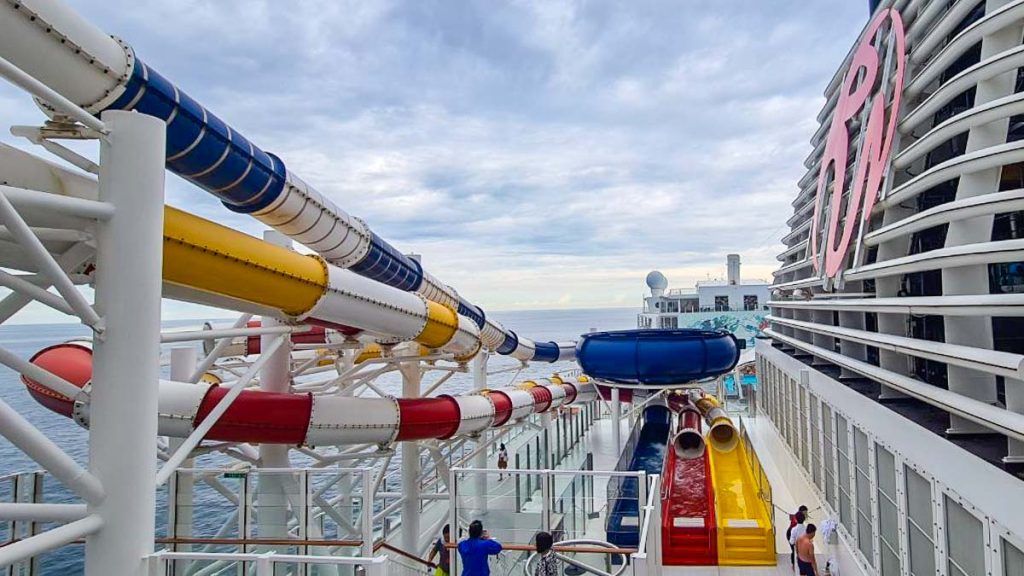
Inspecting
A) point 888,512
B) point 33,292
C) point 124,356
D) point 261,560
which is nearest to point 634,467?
point 888,512

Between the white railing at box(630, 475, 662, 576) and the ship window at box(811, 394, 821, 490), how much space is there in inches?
199

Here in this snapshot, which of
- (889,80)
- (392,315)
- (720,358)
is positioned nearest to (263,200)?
(392,315)

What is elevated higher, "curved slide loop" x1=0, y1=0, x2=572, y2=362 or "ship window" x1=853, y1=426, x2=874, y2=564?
"curved slide loop" x1=0, y1=0, x2=572, y2=362

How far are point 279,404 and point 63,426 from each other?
35846 millimetres

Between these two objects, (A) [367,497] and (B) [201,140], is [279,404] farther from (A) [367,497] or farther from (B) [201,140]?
(B) [201,140]

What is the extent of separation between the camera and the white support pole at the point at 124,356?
3338mm

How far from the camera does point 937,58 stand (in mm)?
6582

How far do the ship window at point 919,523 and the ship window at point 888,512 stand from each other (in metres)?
0.39

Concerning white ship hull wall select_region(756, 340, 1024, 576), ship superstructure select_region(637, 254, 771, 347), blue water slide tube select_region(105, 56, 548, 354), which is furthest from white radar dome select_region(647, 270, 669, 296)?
blue water slide tube select_region(105, 56, 548, 354)

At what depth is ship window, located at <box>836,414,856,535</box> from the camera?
928 cm

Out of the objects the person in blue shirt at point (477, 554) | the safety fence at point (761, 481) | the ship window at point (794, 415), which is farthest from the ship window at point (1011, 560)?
the ship window at point (794, 415)

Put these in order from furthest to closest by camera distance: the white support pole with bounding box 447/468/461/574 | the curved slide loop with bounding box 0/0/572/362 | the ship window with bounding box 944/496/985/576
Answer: the white support pole with bounding box 447/468/461/574
the ship window with bounding box 944/496/985/576
the curved slide loop with bounding box 0/0/572/362

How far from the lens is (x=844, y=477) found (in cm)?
973

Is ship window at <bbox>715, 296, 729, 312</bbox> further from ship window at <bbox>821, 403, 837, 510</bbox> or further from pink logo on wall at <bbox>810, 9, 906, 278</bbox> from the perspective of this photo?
ship window at <bbox>821, 403, 837, 510</bbox>
